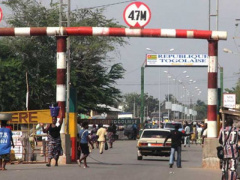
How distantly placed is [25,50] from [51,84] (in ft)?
11.9

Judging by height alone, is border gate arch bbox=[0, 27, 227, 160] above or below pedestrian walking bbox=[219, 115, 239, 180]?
above

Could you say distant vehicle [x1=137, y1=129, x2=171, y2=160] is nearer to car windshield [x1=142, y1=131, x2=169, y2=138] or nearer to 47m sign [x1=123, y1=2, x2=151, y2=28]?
car windshield [x1=142, y1=131, x2=169, y2=138]

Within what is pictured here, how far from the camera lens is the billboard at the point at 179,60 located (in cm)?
9131

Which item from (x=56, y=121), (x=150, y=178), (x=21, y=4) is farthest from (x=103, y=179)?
(x=21, y=4)

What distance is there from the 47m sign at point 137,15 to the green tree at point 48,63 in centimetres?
3525

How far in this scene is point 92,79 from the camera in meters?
69.4

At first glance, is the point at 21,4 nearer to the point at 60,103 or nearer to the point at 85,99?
the point at 85,99

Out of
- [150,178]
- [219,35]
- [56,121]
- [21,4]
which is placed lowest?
[150,178]

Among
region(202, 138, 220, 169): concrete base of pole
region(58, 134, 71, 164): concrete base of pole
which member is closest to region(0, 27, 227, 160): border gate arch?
region(202, 138, 220, 169): concrete base of pole

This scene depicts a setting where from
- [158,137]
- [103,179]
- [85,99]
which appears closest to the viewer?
[103,179]

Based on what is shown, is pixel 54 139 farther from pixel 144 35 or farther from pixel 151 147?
pixel 151 147

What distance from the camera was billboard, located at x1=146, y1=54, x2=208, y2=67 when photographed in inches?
3595

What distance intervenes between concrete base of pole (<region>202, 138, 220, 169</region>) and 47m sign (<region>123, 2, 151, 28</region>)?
4.71 meters

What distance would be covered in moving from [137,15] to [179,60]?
2612 inches
